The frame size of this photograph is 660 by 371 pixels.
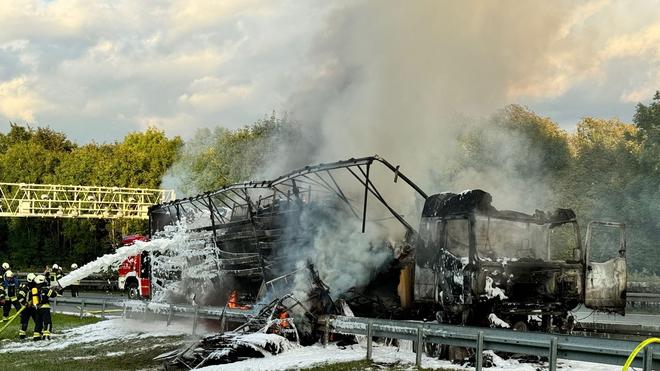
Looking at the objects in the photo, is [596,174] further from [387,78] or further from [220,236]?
[220,236]

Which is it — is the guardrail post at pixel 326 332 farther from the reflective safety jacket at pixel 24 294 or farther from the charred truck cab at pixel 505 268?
the reflective safety jacket at pixel 24 294

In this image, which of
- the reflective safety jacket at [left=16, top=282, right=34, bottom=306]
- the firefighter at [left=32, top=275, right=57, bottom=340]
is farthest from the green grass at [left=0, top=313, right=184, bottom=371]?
the reflective safety jacket at [left=16, top=282, right=34, bottom=306]

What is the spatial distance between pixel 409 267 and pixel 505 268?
307cm

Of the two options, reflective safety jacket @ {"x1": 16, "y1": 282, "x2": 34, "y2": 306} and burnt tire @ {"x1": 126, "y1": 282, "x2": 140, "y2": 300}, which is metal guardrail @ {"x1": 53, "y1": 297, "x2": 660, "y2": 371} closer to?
reflective safety jacket @ {"x1": 16, "y1": 282, "x2": 34, "y2": 306}

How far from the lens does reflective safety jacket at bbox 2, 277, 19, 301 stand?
25.8 meters

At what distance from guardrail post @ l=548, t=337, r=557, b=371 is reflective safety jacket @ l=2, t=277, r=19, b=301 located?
20.0 meters

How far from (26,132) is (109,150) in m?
12.0

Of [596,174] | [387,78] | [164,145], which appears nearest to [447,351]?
[387,78]

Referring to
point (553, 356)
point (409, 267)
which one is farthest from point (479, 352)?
point (409, 267)

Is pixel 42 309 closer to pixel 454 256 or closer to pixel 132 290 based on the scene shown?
pixel 454 256

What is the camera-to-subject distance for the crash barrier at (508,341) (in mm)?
9742

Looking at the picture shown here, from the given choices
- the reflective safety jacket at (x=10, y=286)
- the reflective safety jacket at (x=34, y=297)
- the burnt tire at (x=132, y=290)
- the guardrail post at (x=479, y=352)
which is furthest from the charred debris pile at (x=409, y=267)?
the burnt tire at (x=132, y=290)

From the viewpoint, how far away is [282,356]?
43.7 ft

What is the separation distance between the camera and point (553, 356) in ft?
33.5
